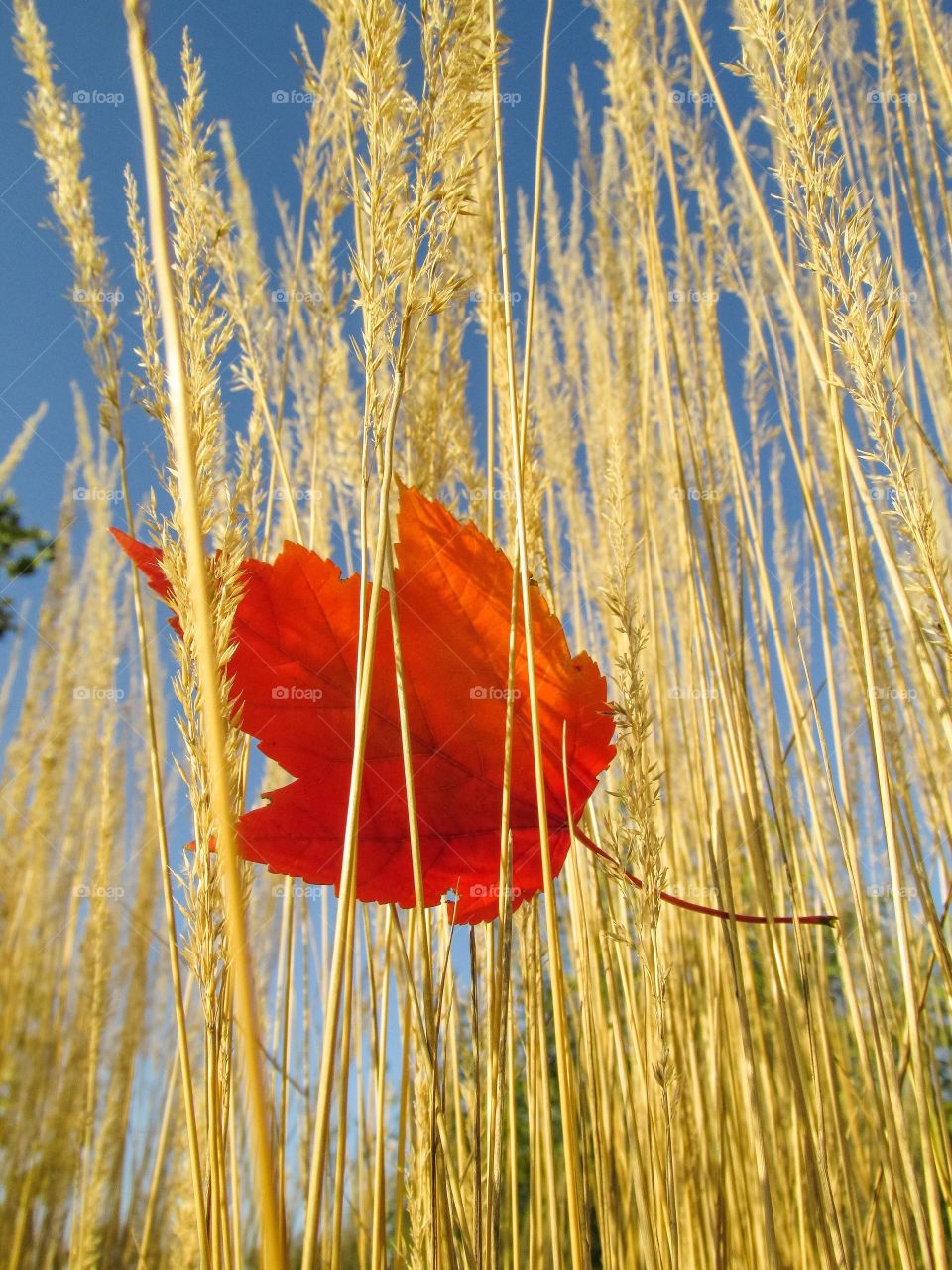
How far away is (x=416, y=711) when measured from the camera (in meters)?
0.68

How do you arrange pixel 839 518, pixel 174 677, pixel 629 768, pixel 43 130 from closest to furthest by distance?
pixel 174 677
pixel 629 768
pixel 43 130
pixel 839 518

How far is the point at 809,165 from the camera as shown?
0.61 metres

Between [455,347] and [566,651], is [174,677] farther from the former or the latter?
[455,347]

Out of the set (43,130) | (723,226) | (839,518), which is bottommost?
(839,518)

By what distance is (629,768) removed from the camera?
643 millimetres

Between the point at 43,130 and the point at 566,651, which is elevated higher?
the point at 43,130

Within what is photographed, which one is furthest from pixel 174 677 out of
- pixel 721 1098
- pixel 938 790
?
pixel 938 790

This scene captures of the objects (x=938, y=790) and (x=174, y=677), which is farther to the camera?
(x=938, y=790)

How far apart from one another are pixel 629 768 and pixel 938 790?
70 cm

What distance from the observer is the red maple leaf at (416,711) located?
0.63m

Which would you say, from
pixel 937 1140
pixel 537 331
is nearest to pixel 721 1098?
pixel 937 1140

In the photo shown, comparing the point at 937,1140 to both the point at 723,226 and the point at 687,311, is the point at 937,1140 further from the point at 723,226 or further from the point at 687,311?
the point at 723,226

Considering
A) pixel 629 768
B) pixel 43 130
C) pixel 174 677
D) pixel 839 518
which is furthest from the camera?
pixel 839 518

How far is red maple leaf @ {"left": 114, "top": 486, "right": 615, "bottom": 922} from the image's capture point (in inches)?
24.8
